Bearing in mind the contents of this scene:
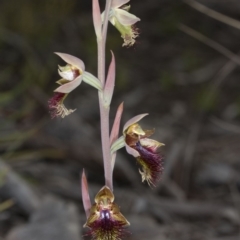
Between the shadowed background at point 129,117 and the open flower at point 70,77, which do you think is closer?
the open flower at point 70,77

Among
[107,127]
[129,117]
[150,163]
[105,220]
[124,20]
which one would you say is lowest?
[129,117]

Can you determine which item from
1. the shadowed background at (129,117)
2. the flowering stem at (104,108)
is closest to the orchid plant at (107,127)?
the flowering stem at (104,108)

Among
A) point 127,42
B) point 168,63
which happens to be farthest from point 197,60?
point 127,42

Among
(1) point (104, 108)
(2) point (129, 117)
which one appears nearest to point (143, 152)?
(1) point (104, 108)

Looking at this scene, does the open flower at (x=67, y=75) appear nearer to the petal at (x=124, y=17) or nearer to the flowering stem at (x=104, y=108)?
the flowering stem at (x=104, y=108)

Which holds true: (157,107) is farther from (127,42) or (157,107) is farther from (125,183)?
(127,42)

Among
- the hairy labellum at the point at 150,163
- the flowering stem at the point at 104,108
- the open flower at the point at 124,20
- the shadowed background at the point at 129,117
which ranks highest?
the open flower at the point at 124,20

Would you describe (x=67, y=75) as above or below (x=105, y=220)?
above

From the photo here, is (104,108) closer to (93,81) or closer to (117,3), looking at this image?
(93,81)
